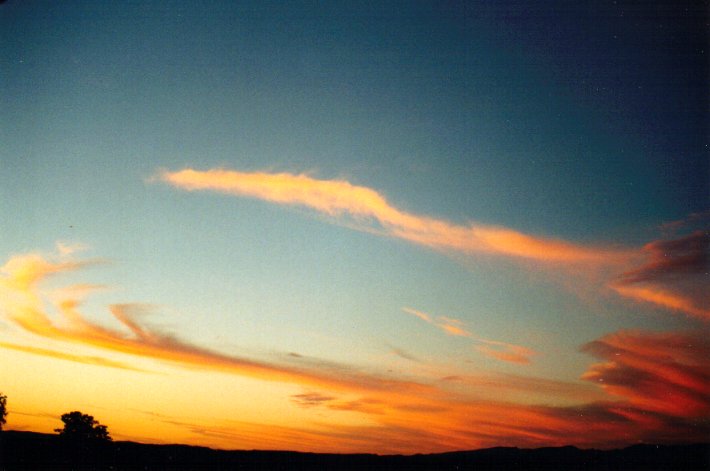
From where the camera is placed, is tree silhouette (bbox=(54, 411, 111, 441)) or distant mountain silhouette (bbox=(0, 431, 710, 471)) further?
tree silhouette (bbox=(54, 411, 111, 441))

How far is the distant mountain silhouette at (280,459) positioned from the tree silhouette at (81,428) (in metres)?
1.70

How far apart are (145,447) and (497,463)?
3067 cm

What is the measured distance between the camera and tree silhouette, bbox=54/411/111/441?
4941 centimetres

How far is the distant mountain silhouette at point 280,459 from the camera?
39.6m

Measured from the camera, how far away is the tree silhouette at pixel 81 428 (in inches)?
1945

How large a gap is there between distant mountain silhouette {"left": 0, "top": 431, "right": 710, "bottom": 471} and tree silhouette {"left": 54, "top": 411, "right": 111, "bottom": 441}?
5.58ft

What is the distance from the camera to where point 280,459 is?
152ft

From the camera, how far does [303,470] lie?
42.8 m

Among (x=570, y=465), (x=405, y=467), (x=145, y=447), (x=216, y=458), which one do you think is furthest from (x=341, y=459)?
(x=570, y=465)

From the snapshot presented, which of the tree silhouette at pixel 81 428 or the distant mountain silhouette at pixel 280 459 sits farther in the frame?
the tree silhouette at pixel 81 428

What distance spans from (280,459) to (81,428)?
19611mm

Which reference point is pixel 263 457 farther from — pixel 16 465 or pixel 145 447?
pixel 16 465

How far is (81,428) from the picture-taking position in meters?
50.1

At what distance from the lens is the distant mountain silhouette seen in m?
39.6
